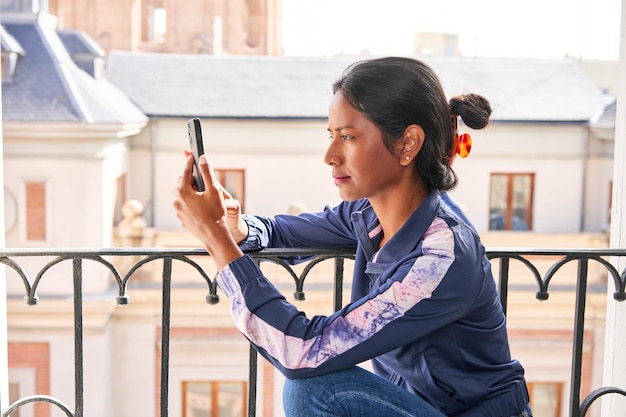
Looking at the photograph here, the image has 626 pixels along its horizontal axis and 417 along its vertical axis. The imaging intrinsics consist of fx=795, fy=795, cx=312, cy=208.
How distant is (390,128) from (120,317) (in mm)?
11566

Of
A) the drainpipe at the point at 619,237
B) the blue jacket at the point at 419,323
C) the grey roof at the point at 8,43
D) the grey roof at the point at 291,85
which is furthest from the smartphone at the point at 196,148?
the grey roof at the point at 291,85

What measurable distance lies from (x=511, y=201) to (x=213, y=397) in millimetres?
6202

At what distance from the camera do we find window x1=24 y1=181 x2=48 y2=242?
1181cm

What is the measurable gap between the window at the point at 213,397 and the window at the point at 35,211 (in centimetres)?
325

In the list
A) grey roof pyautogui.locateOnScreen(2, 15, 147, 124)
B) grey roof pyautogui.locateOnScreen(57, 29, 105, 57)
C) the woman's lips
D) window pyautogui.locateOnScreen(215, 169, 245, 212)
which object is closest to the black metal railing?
the woman's lips

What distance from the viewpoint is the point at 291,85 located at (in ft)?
47.2

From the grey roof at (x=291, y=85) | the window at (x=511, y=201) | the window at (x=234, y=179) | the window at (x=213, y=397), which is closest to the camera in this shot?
the window at (x=213, y=397)

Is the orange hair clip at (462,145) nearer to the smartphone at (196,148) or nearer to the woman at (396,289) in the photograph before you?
the woman at (396,289)

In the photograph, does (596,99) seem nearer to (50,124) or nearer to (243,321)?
(50,124)

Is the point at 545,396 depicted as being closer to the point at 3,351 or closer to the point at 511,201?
the point at 511,201

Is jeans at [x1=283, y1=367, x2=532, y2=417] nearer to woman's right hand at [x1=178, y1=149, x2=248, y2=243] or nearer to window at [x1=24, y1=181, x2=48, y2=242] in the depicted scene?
woman's right hand at [x1=178, y1=149, x2=248, y2=243]

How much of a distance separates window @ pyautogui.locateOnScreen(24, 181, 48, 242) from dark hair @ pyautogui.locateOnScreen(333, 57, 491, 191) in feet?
37.2

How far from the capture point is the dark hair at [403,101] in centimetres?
121

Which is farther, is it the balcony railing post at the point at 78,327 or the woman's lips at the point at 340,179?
the balcony railing post at the point at 78,327
